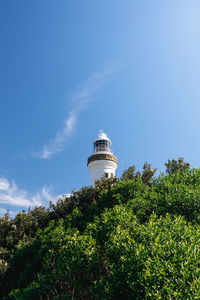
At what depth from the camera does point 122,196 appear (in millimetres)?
17891

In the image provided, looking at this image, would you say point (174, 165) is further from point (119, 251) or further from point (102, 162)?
point (119, 251)

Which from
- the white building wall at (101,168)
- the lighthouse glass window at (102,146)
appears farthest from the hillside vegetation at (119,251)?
the lighthouse glass window at (102,146)

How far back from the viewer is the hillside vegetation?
22.1 feet

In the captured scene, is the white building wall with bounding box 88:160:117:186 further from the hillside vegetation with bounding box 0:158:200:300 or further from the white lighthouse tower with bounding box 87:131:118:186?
the hillside vegetation with bounding box 0:158:200:300

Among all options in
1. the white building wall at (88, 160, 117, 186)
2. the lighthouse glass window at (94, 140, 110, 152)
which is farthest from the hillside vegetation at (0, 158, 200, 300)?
the lighthouse glass window at (94, 140, 110, 152)

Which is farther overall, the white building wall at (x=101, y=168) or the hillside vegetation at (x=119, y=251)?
the white building wall at (x=101, y=168)

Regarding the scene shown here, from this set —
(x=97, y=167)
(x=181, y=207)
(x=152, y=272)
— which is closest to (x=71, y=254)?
(x=152, y=272)

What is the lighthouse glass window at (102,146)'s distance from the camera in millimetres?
35438

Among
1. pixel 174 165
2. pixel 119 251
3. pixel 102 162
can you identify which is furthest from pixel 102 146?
pixel 119 251

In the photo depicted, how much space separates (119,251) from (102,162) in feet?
82.4

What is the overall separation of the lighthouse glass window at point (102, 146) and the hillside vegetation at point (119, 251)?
45.9ft

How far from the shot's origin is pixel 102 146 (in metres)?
35.6

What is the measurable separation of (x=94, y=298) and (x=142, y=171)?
19.2 metres

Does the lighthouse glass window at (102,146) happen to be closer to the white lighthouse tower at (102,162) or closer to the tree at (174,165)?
the white lighthouse tower at (102,162)
